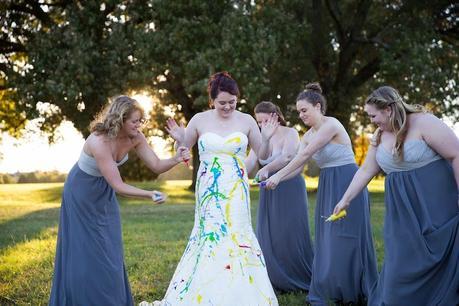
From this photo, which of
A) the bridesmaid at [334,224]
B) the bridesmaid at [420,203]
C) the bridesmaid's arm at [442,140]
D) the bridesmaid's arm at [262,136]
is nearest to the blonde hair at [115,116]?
the bridesmaid's arm at [262,136]

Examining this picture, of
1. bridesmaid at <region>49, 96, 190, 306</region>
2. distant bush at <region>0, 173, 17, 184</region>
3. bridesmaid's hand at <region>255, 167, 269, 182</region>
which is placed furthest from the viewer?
distant bush at <region>0, 173, 17, 184</region>

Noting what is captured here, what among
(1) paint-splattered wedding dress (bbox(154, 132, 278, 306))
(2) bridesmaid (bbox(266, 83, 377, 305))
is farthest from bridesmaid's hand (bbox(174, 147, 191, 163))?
(2) bridesmaid (bbox(266, 83, 377, 305))

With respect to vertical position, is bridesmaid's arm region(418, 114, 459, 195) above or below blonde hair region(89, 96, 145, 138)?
below

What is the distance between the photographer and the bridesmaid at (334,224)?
672cm

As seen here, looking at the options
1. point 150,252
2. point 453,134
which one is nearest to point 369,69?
point 150,252

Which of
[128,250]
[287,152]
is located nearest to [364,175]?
[287,152]

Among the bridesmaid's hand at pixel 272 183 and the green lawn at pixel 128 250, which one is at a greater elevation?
the bridesmaid's hand at pixel 272 183

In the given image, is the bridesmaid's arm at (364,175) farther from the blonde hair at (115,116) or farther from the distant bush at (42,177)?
the distant bush at (42,177)

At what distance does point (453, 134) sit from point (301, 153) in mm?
1890

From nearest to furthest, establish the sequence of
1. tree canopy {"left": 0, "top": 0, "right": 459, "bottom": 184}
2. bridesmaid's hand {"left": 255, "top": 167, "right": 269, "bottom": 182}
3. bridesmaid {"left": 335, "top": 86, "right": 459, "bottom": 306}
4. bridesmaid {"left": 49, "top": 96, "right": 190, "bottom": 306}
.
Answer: bridesmaid {"left": 335, "top": 86, "right": 459, "bottom": 306} → bridesmaid {"left": 49, "top": 96, "right": 190, "bottom": 306} → bridesmaid's hand {"left": 255, "top": 167, "right": 269, "bottom": 182} → tree canopy {"left": 0, "top": 0, "right": 459, "bottom": 184}

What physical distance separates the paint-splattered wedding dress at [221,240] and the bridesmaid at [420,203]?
126 centimetres

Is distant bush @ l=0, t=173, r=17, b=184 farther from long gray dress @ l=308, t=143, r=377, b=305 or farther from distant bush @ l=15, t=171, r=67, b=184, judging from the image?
long gray dress @ l=308, t=143, r=377, b=305

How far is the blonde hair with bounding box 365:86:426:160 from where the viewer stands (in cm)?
532

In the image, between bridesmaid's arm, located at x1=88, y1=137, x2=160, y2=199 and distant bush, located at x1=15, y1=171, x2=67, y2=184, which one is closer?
bridesmaid's arm, located at x1=88, y1=137, x2=160, y2=199
